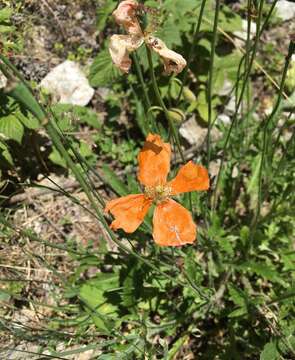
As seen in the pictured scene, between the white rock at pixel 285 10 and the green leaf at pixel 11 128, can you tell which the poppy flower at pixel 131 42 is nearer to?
the green leaf at pixel 11 128

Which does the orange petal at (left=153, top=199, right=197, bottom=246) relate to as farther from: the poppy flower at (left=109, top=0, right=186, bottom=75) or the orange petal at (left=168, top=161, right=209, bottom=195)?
the poppy flower at (left=109, top=0, right=186, bottom=75)

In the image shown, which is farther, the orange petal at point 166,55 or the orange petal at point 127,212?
the orange petal at point 127,212

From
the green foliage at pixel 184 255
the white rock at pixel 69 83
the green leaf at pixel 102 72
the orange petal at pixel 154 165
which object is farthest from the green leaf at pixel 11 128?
the orange petal at pixel 154 165

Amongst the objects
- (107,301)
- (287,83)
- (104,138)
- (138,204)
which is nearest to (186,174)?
(138,204)

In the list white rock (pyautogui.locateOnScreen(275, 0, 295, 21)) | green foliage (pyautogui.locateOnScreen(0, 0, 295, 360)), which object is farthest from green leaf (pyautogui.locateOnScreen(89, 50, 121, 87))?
white rock (pyautogui.locateOnScreen(275, 0, 295, 21))

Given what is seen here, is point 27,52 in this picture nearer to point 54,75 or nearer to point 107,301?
point 54,75

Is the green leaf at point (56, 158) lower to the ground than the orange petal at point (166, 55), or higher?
lower

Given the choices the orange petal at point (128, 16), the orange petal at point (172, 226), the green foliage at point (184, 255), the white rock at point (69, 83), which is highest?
the orange petal at point (128, 16)
